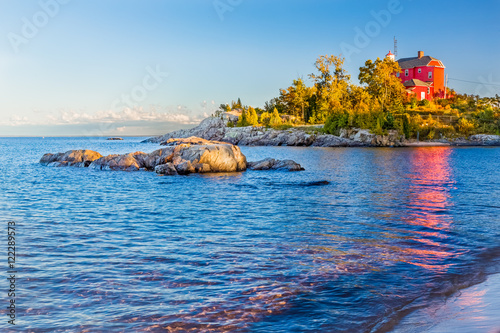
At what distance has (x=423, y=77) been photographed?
10794 centimetres

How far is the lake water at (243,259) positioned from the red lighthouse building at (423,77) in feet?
303

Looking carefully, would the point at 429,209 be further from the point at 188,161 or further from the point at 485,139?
the point at 485,139

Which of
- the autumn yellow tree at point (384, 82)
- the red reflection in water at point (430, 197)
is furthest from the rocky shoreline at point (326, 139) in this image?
the red reflection in water at point (430, 197)

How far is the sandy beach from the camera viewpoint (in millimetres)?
6137

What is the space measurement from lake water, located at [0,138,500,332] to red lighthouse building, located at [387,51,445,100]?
3638 inches

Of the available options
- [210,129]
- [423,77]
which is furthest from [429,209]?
[210,129]

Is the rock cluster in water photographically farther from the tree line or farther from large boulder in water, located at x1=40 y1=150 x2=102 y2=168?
the tree line

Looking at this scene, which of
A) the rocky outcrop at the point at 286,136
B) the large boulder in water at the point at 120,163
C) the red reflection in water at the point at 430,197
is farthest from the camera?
the rocky outcrop at the point at 286,136

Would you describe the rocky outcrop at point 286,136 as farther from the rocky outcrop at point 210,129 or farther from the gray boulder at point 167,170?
the gray boulder at point 167,170

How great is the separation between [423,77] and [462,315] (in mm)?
113719

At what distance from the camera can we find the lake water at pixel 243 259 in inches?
283

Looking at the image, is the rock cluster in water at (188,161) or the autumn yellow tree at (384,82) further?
the autumn yellow tree at (384,82)

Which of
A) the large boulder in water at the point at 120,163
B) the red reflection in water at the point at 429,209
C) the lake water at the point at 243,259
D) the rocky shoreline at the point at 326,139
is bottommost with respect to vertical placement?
the lake water at the point at 243,259

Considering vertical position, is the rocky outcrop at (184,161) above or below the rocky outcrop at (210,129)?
below
